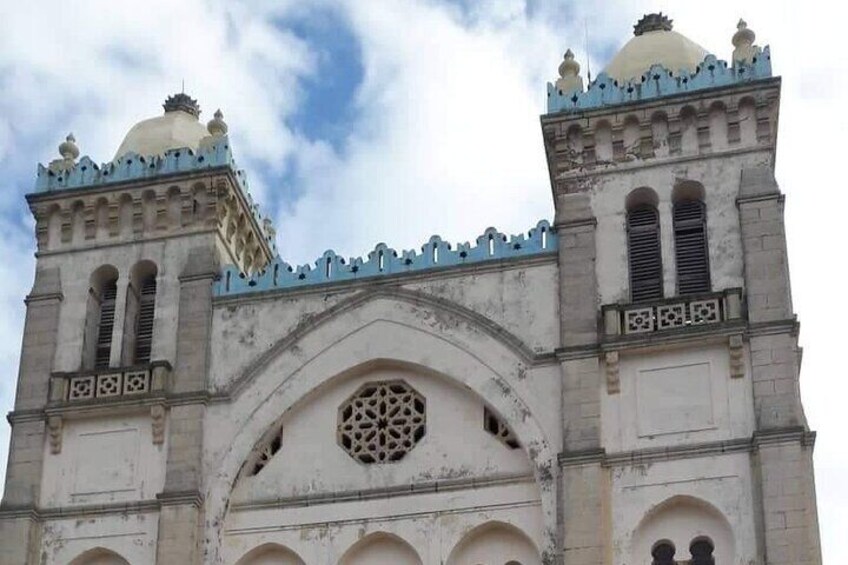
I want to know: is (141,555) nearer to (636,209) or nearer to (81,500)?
(81,500)

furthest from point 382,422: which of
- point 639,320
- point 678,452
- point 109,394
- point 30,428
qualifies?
point 30,428

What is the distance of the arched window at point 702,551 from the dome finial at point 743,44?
27.0 ft

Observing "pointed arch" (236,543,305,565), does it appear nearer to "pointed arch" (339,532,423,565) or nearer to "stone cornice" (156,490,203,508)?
"pointed arch" (339,532,423,565)

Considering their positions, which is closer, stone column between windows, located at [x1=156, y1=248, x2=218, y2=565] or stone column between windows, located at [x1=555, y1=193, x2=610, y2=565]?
stone column between windows, located at [x1=555, y1=193, x2=610, y2=565]

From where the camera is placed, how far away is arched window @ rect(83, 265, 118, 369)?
29.0m

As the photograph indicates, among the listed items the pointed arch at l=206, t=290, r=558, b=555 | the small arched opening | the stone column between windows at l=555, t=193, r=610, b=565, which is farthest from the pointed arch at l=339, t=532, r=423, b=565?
the small arched opening

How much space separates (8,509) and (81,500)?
115 centimetres

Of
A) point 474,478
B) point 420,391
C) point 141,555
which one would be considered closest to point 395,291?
point 420,391

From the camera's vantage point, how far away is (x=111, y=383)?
2809cm

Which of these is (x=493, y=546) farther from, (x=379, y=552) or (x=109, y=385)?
(x=109, y=385)

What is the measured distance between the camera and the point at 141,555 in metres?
26.6

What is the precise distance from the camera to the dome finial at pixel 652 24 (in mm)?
30688

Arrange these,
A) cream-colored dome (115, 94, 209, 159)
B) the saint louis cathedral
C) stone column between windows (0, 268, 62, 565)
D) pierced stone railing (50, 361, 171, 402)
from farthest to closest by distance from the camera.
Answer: cream-colored dome (115, 94, 209, 159) → pierced stone railing (50, 361, 171, 402) → stone column between windows (0, 268, 62, 565) → the saint louis cathedral

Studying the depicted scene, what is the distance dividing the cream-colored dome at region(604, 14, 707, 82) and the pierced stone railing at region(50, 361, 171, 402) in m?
9.16
